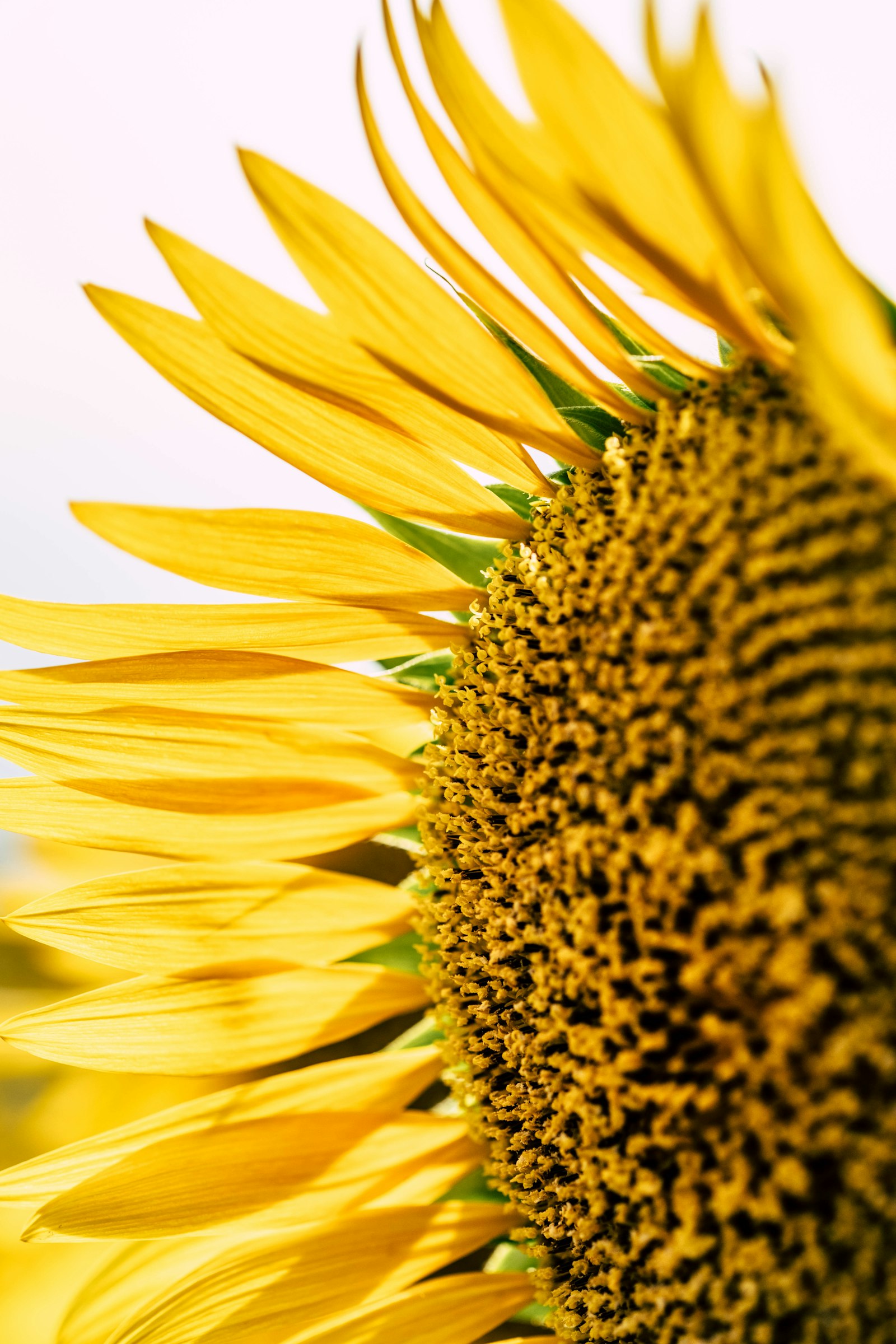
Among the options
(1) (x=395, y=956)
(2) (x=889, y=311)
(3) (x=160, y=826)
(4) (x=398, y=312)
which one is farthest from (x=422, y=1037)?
(2) (x=889, y=311)

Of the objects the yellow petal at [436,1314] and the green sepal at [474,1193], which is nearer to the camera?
the yellow petal at [436,1314]

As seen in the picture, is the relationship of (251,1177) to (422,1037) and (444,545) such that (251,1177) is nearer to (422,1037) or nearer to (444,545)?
(422,1037)

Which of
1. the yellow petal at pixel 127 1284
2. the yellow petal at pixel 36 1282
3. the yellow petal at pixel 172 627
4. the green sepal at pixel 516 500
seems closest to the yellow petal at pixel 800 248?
the green sepal at pixel 516 500

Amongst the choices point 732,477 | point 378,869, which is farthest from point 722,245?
point 378,869

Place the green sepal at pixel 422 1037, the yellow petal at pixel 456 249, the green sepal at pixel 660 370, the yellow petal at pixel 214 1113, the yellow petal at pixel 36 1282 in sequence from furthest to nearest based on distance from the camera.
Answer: the yellow petal at pixel 36 1282
the green sepal at pixel 422 1037
the yellow petal at pixel 214 1113
the green sepal at pixel 660 370
the yellow petal at pixel 456 249

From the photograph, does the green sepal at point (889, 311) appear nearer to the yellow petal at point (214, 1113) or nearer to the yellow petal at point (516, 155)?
the yellow petal at point (516, 155)

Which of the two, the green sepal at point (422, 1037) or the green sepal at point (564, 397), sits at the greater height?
the green sepal at point (564, 397)

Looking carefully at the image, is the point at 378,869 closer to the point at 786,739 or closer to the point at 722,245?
the point at 786,739
